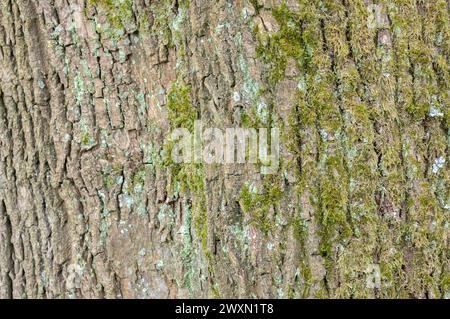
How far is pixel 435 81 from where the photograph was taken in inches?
73.8

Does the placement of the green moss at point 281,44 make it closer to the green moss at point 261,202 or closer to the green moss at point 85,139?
the green moss at point 261,202

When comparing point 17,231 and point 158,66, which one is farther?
point 17,231

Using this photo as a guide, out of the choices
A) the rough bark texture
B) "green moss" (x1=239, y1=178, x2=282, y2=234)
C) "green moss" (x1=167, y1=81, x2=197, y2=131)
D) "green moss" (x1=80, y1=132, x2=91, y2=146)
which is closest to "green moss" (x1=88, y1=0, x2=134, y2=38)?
the rough bark texture

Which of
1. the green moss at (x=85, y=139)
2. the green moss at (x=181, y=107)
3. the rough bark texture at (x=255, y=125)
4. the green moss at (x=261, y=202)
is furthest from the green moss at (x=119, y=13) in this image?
the green moss at (x=261, y=202)

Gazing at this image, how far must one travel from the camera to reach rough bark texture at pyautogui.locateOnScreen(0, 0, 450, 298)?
1.82m

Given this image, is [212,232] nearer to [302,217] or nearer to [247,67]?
[302,217]

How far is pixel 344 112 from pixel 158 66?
0.67 meters

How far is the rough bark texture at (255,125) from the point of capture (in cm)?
182

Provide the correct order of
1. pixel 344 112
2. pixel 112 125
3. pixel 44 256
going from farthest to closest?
pixel 44 256
pixel 112 125
pixel 344 112

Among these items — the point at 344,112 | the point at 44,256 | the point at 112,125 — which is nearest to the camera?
the point at 344,112

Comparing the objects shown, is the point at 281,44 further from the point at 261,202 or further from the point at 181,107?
the point at 261,202

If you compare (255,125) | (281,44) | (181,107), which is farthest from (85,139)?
(281,44)

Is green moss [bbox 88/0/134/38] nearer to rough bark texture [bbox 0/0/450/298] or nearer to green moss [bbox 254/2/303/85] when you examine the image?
rough bark texture [bbox 0/0/450/298]
